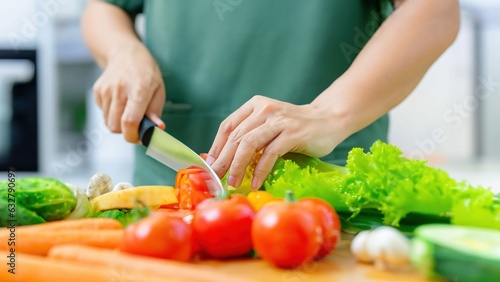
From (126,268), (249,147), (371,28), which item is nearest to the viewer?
(126,268)

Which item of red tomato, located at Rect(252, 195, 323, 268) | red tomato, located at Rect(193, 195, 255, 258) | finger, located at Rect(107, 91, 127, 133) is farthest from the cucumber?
finger, located at Rect(107, 91, 127, 133)

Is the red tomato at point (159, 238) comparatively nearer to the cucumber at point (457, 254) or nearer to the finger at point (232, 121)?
the cucumber at point (457, 254)

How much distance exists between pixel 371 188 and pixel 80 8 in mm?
2577

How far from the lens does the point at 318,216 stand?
0.88 meters

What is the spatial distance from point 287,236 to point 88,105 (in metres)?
2.53

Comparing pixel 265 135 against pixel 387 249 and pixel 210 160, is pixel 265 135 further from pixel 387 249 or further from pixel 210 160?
pixel 387 249

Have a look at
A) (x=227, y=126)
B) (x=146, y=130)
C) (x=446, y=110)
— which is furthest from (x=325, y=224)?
(x=446, y=110)

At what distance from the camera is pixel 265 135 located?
1224 mm

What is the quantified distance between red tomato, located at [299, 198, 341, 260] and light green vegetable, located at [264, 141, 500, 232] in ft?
0.41

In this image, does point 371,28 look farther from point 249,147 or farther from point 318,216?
point 318,216

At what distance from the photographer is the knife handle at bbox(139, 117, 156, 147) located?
1.44 meters

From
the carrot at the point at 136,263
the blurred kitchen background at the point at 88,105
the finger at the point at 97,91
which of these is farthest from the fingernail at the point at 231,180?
the blurred kitchen background at the point at 88,105

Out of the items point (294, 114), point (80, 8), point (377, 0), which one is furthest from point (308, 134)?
point (80, 8)

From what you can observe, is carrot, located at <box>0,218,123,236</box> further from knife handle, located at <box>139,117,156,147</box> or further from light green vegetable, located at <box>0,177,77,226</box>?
knife handle, located at <box>139,117,156,147</box>
